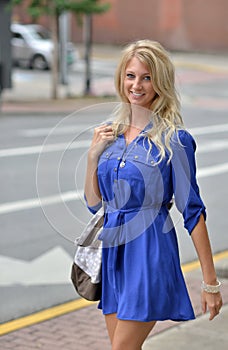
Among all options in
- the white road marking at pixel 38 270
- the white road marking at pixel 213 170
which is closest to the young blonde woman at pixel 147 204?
the white road marking at pixel 38 270

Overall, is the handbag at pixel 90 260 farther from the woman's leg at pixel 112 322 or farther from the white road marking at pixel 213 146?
the white road marking at pixel 213 146

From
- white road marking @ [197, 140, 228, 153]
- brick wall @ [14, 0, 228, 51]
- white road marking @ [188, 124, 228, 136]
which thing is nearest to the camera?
white road marking @ [197, 140, 228, 153]

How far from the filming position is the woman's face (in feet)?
13.9

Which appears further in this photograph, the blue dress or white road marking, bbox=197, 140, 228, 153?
white road marking, bbox=197, 140, 228, 153

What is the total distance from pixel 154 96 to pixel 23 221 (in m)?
6.48

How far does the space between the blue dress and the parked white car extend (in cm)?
3463

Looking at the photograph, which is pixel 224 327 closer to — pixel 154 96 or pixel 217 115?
pixel 154 96

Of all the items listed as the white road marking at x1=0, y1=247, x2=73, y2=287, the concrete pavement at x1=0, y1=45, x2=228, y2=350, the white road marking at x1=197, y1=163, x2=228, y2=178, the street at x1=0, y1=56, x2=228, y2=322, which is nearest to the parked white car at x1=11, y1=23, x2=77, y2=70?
the street at x1=0, y1=56, x2=228, y2=322

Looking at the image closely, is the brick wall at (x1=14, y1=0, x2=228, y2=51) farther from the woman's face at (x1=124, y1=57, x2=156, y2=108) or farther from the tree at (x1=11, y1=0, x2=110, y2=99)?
the woman's face at (x1=124, y1=57, x2=156, y2=108)

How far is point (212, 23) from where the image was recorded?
46750mm

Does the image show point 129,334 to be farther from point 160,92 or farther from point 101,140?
point 160,92

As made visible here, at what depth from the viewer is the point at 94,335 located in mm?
6477

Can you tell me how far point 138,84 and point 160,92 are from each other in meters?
0.12

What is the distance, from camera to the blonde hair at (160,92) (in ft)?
13.7
